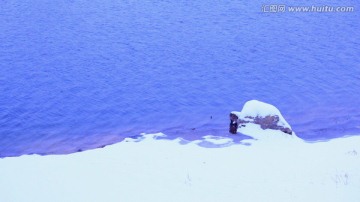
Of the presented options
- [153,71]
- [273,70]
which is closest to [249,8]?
[273,70]

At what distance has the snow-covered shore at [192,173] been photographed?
12797 mm

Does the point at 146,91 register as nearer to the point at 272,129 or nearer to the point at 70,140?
the point at 70,140

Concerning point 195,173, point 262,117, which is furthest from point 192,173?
point 262,117

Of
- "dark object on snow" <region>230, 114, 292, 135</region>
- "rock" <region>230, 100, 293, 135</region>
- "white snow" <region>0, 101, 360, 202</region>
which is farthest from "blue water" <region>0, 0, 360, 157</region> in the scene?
"white snow" <region>0, 101, 360, 202</region>

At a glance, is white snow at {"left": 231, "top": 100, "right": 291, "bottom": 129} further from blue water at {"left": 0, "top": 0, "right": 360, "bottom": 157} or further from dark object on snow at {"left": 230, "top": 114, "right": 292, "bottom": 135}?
blue water at {"left": 0, "top": 0, "right": 360, "bottom": 157}

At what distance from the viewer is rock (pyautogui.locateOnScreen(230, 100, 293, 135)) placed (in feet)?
64.1

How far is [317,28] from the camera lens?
4162 centimetres

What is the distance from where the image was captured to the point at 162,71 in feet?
99.6

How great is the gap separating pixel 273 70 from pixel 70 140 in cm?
1649

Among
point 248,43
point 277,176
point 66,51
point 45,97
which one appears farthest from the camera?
point 248,43

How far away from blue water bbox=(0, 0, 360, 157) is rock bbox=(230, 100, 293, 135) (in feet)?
4.65

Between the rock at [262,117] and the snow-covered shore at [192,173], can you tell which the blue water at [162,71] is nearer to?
the rock at [262,117]

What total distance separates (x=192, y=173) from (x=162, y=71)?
16.6 meters

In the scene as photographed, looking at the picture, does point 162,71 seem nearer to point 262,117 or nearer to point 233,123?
point 233,123
